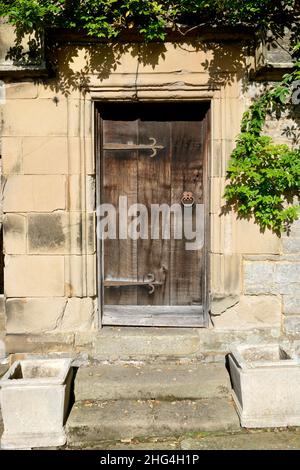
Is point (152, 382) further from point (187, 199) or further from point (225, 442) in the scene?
point (187, 199)

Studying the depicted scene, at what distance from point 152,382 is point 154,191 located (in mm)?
1580

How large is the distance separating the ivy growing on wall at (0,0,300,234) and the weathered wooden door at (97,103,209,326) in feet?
1.38

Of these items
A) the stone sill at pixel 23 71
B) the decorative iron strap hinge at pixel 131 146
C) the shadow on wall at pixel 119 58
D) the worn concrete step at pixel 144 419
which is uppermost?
the shadow on wall at pixel 119 58

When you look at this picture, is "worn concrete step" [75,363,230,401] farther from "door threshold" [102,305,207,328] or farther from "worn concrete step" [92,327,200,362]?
"door threshold" [102,305,207,328]

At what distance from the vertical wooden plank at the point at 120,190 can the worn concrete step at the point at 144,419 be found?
3.24ft

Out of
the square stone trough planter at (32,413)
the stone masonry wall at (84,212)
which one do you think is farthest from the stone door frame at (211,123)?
the square stone trough planter at (32,413)

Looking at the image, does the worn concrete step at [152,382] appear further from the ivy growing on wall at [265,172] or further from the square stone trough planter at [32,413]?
the ivy growing on wall at [265,172]

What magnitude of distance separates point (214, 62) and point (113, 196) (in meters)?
1.38

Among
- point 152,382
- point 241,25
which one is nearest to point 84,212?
point 152,382

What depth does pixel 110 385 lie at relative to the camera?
10.1 feet

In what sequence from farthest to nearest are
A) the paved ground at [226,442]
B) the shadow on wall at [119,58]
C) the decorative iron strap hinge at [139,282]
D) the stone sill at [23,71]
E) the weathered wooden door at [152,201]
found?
the decorative iron strap hinge at [139,282] → the weathered wooden door at [152,201] → the shadow on wall at [119,58] → the stone sill at [23,71] → the paved ground at [226,442]

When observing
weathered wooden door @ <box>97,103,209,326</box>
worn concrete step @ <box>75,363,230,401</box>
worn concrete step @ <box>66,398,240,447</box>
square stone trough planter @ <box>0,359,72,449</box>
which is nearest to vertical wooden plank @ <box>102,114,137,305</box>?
weathered wooden door @ <box>97,103,209,326</box>

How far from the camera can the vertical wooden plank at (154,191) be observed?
11.5ft

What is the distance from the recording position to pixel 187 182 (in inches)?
139
